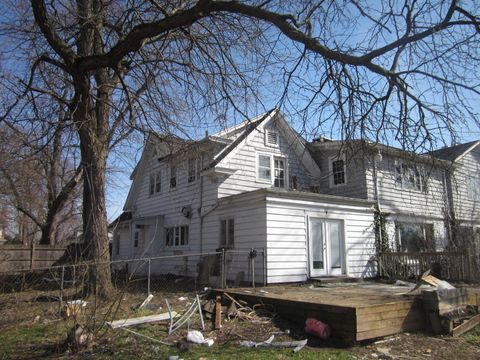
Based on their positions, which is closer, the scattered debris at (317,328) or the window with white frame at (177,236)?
the scattered debris at (317,328)

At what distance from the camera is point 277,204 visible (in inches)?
546

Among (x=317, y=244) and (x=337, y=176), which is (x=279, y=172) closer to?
(x=337, y=176)

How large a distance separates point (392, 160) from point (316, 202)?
604 centimetres

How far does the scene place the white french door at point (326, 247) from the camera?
14.8 m

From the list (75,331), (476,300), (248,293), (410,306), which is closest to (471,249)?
(476,300)

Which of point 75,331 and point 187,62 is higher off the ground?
point 187,62

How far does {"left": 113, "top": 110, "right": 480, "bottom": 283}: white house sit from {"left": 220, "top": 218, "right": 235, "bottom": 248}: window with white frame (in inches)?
1.5

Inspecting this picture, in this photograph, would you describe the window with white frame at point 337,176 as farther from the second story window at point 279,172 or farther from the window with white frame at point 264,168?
the window with white frame at point 264,168

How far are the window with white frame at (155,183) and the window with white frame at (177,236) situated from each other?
2.86m

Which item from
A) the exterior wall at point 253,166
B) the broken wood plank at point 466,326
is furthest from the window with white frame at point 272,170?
the broken wood plank at point 466,326

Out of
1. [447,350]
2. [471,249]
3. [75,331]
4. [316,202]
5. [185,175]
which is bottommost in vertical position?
[447,350]

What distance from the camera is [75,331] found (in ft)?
20.0

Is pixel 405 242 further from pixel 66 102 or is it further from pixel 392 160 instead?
pixel 66 102

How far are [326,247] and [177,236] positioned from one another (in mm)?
7229
